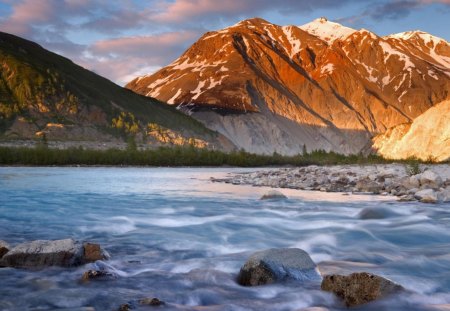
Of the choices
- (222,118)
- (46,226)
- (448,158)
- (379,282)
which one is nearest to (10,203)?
(46,226)

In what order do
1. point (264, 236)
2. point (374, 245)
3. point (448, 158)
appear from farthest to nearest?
point (448, 158) < point (264, 236) < point (374, 245)

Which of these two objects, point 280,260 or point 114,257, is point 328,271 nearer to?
point 280,260

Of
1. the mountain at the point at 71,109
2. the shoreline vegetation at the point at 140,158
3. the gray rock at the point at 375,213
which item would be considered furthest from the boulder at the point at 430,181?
the mountain at the point at 71,109

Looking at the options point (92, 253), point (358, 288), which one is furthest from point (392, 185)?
point (92, 253)

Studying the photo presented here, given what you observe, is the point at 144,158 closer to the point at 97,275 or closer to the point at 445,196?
the point at 445,196

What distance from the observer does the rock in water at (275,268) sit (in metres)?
7.68

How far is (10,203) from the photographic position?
2017 cm

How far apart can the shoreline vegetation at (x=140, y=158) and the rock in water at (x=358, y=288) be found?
72629 millimetres

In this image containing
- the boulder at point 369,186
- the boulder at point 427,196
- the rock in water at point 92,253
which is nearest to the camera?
the rock in water at point 92,253

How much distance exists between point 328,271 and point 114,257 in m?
4.14

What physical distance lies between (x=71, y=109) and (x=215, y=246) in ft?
482

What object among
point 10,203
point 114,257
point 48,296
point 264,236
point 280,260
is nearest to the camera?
point 48,296

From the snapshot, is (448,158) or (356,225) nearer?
(356,225)

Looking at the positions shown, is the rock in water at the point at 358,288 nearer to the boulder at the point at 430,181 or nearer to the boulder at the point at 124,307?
the boulder at the point at 124,307
